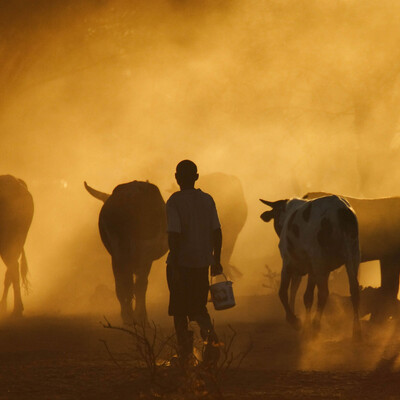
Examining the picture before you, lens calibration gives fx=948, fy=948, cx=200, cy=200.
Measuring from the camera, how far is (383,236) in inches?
541

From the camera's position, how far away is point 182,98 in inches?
1567

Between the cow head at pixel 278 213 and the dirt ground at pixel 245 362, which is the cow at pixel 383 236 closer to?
the cow head at pixel 278 213

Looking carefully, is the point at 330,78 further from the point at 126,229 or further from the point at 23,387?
the point at 23,387

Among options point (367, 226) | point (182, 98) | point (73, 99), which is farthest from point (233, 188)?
point (73, 99)

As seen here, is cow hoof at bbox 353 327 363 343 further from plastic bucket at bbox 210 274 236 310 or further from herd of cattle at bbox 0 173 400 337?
plastic bucket at bbox 210 274 236 310

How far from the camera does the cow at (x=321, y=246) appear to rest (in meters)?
11.0

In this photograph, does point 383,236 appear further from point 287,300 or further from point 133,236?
point 133,236

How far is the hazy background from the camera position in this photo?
31.5 meters

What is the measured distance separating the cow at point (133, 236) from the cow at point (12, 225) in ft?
8.20

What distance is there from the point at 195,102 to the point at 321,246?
2853 cm

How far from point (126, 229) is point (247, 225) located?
22.0 m

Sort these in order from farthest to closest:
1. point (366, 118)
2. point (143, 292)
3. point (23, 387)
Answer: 1. point (366, 118)
2. point (143, 292)
3. point (23, 387)

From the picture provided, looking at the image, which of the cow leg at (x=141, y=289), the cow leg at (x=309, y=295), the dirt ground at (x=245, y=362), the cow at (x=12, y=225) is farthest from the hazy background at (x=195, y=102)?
the cow leg at (x=309, y=295)

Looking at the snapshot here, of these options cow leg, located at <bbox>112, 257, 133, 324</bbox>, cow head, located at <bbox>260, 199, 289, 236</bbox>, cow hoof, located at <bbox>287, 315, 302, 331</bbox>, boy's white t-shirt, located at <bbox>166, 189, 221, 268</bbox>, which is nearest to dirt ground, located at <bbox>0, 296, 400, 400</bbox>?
cow hoof, located at <bbox>287, 315, 302, 331</bbox>
